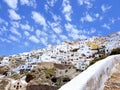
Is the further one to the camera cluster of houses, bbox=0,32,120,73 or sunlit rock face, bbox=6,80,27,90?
cluster of houses, bbox=0,32,120,73

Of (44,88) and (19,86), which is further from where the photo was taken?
(19,86)

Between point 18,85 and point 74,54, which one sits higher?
point 74,54

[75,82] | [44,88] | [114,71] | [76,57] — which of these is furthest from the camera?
[76,57]

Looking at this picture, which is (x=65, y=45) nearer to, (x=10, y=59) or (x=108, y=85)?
(x=10, y=59)

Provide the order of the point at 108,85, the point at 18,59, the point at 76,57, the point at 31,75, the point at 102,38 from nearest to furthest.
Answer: the point at 108,85 < the point at 31,75 < the point at 76,57 < the point at 18,59 < the point at 102,38

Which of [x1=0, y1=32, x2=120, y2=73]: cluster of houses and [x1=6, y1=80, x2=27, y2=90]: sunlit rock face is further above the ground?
[x1=0, y1=32, x2=120, y2=73]: cluster of houses

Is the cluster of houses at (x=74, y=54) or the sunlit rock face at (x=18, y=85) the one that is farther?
the cluster of houses at (x=74, y=54)

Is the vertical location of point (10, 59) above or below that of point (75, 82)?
above

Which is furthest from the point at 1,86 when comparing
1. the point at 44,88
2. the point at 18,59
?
the point at 18,59

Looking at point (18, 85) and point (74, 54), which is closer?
point (18, 85)

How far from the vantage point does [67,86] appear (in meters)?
3.15

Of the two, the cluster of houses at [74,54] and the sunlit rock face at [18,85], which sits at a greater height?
the cluster of houses at [74,54]

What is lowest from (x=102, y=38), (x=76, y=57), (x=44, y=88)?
(x=44, y=88)

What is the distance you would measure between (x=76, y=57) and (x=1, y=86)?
4890cm
